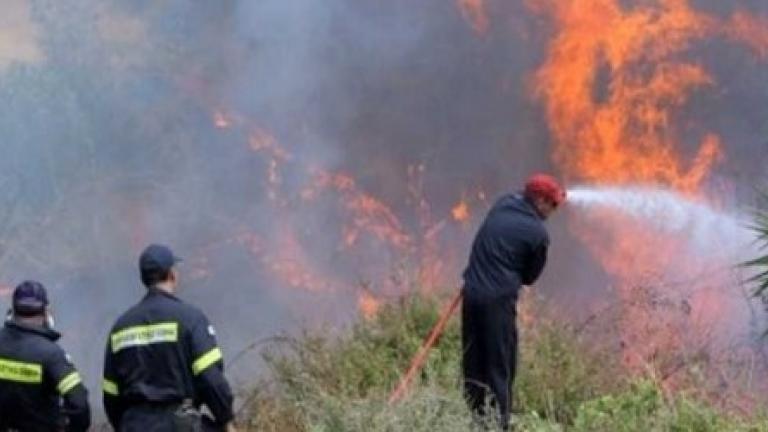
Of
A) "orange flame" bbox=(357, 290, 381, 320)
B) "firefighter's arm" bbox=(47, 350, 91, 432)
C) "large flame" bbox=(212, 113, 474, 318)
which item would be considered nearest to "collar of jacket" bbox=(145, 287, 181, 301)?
"firefighter's arm" bbox=(47, 350, 91, 432)

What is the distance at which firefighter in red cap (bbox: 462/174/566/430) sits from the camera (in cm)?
711

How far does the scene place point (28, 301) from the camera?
603 centimetres

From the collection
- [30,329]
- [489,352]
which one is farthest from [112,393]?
[489,352]

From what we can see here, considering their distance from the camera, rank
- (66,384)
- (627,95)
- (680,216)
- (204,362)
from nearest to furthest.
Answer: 1. (204,362)
2. (66,384)
3. (680,216)
4. (627,95)

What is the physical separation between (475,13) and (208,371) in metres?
10.3

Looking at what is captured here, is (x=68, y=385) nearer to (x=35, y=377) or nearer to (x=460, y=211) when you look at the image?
(x=35, y=377)

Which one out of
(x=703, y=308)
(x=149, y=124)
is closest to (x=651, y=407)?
(x=703, y=308)

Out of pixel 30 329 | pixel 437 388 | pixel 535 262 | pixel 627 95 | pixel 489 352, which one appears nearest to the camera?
pixel 30 329

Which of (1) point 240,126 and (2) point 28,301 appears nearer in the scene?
(2) point 28,301

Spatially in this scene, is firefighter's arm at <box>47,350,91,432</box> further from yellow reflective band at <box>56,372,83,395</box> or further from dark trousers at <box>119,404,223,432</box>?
dark trousers at <box>119,404,223,432</box>

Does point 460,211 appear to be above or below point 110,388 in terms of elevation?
above

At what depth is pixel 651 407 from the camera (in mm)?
6430

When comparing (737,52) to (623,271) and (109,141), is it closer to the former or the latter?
(623,271)

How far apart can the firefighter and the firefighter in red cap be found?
2361 mm
